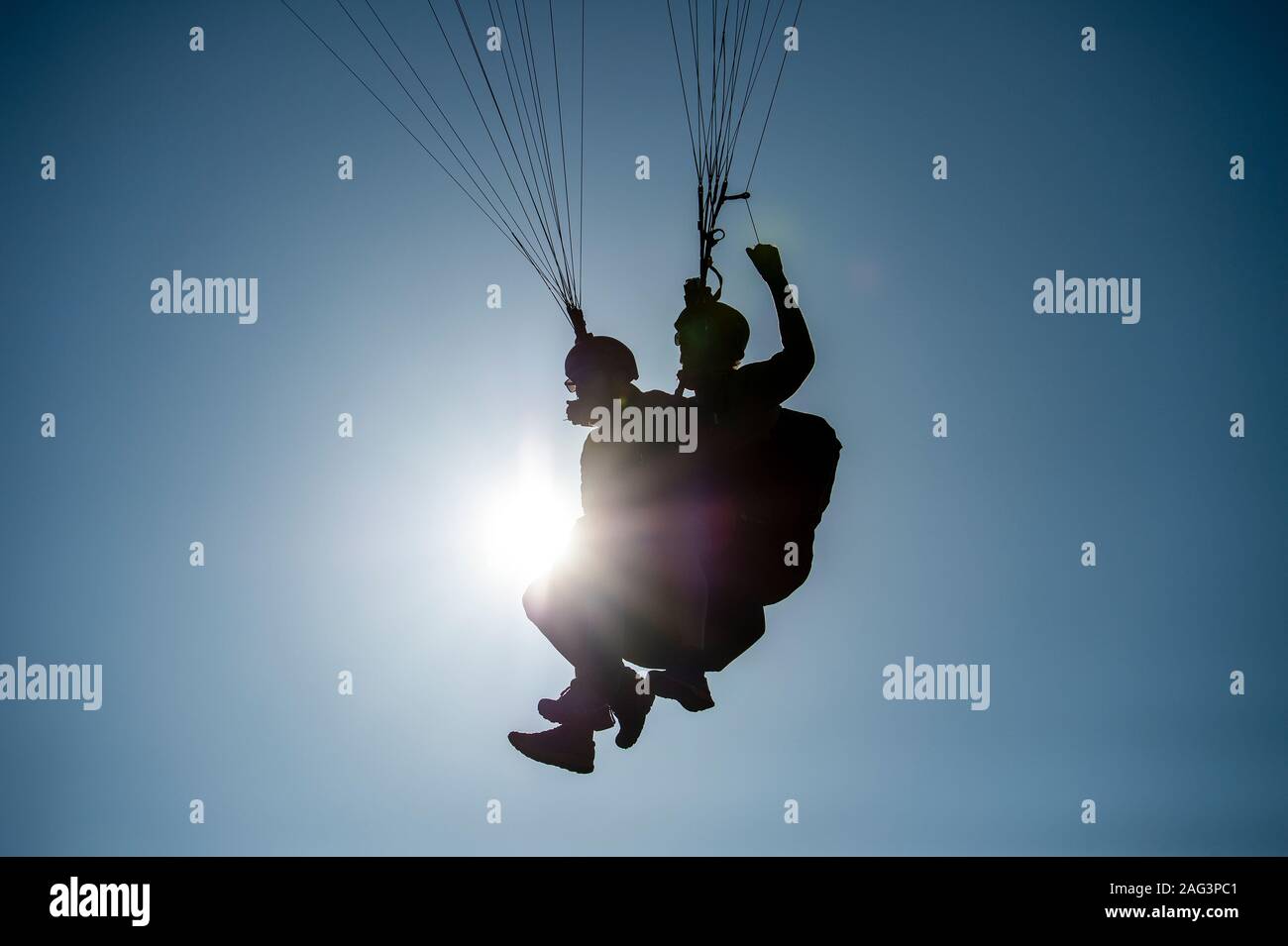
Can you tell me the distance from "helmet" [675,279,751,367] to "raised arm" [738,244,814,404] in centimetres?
21

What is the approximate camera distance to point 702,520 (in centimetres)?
492

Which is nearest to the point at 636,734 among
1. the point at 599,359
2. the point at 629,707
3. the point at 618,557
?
the point at 629,707

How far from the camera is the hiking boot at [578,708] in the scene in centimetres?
489

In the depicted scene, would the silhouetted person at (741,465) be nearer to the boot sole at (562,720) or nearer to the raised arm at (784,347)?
the raised arm at (784,347)

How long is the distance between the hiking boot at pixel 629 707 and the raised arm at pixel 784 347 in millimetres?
1604

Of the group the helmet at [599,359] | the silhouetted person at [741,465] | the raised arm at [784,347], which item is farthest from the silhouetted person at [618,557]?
the raised arm at [784,347]

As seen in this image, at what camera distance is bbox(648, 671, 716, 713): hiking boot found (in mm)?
5039

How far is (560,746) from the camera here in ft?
16.0

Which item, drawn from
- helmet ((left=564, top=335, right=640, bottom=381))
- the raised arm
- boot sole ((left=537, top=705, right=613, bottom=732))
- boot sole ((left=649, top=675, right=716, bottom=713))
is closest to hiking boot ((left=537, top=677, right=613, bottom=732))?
boot sole ((left=537, top=705, right=613, bottom=732))

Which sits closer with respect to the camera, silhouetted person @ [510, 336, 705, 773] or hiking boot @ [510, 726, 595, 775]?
silhouetted person @ [510, 336, 705, 773]

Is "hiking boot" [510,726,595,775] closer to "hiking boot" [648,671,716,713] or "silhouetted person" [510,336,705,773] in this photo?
"silhouetted person" [510,336,705,773]

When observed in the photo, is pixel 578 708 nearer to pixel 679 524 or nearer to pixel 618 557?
pixel 618 557
